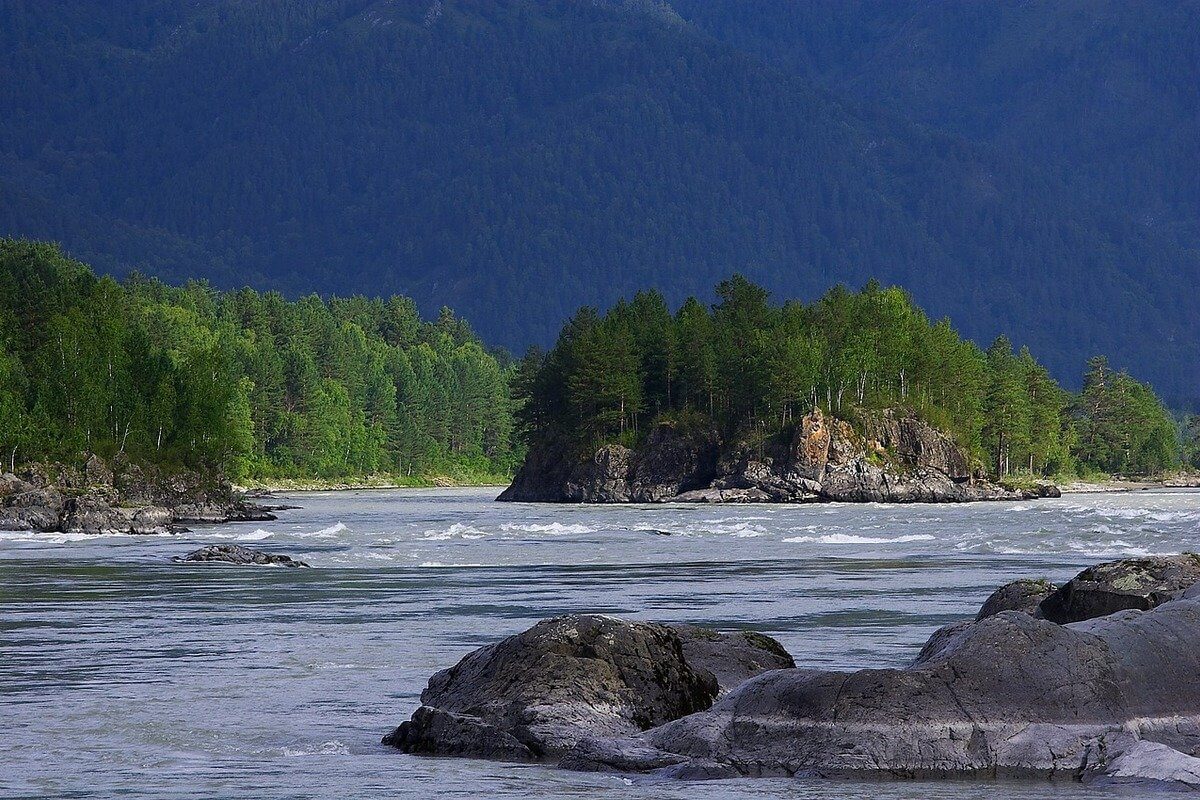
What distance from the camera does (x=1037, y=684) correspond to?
53.5ft

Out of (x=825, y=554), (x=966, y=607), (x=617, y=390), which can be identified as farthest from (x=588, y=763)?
(x=617, y=390)

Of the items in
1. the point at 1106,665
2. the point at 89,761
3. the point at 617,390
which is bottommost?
the point at 89,761

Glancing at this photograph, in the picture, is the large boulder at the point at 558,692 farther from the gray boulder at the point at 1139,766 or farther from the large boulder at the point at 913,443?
the large boulder at the point at 913,443

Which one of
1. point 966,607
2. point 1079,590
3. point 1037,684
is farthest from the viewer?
point 966,607

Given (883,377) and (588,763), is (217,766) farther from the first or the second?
(883,377)

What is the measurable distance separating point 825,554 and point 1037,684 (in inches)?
1585

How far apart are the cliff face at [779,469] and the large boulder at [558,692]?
117165 mm

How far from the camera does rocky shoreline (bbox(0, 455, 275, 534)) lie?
75.3 metres

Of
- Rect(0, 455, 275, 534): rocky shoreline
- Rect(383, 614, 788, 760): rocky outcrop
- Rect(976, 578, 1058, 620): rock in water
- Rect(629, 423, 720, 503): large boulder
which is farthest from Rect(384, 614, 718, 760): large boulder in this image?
Rect(629, 423, 720, 503): large boulder

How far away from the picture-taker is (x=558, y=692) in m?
17.9

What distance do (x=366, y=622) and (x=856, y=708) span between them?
17062 mm

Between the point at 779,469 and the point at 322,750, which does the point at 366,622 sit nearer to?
the point at 322,750

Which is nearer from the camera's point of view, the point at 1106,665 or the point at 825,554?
the point at 1106,665

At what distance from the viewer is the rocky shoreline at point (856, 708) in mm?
15789
